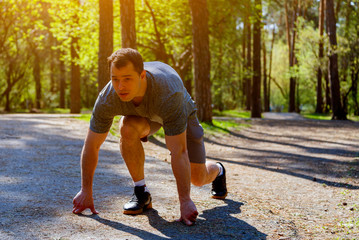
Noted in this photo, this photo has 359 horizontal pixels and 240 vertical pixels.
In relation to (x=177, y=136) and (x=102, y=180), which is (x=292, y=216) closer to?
(x=177, y=136)

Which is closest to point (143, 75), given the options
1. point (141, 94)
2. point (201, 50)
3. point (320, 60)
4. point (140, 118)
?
point (141, 94)

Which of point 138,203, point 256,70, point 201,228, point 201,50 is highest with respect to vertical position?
point 201,50

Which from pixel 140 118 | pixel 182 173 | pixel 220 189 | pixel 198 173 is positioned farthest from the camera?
pixel 220 189

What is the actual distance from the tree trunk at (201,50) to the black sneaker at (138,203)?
10646 millimetres

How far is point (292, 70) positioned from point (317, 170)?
26811 mm

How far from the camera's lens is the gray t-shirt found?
3.37 m

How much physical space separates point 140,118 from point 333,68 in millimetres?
18669

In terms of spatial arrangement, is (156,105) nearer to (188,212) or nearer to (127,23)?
(188,212)

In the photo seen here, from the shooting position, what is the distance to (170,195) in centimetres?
468

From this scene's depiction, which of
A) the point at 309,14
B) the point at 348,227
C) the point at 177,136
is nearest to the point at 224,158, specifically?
the point at 348,227

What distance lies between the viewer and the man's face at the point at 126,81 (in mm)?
3238

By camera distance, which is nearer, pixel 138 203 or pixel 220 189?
pixel 138 203

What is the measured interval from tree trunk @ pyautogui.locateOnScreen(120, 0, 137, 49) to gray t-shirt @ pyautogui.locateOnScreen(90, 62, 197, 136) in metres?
7.58

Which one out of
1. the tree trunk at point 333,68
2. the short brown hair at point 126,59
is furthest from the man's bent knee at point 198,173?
the tree trunk at point 333,68
